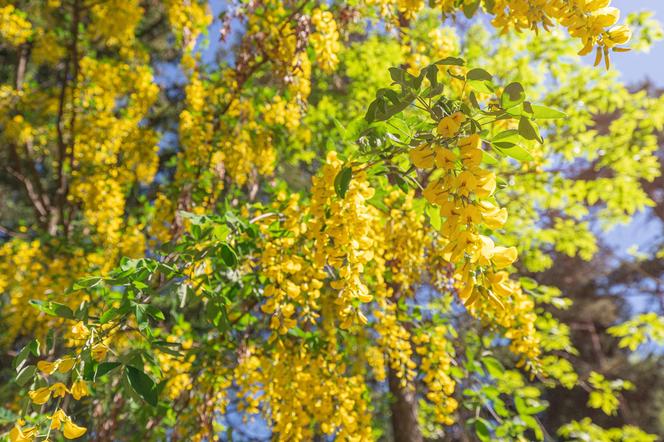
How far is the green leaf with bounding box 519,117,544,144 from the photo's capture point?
0.94 meters

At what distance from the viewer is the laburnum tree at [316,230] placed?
3.59 ft

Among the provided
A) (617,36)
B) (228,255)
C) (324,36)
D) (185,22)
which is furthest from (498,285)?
(185,22)

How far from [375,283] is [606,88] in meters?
3.35

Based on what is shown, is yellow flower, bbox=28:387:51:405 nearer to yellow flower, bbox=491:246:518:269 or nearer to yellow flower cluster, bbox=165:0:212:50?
yellow flower, bbox=491:246:518:269

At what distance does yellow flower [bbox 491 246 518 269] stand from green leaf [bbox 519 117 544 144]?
9.5 inches

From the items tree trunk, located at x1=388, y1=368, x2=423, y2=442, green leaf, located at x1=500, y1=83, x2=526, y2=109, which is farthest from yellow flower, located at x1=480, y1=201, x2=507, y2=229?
tree trunk, located at x1=388, y1=368, x2=423, y2=442

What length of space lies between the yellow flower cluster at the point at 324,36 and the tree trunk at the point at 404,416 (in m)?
2.67

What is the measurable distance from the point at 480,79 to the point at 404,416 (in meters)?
3.52

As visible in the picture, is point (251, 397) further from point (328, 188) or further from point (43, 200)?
point (43, 200)

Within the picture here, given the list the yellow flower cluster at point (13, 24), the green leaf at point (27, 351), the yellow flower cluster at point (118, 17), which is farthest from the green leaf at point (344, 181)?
the yellow flower cluster at point (13, 24)

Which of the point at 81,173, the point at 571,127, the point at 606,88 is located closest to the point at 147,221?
the point at 81,173

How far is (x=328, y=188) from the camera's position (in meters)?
1.41

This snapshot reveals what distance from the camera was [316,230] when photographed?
4.69 ft

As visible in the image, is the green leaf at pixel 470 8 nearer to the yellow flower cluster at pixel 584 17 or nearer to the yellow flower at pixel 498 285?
the yellow flower cluster at pixel 584 17
